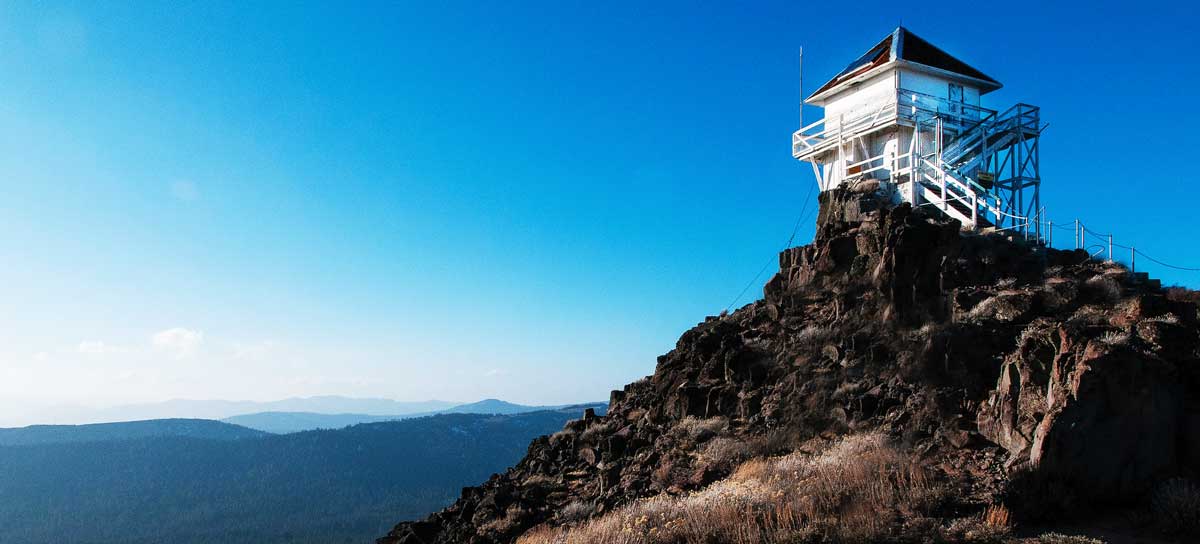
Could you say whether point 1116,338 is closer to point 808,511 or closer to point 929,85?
point 808,511

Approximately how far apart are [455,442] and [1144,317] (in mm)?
192585

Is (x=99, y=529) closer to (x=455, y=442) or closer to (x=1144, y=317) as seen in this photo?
(x=455, y=442)

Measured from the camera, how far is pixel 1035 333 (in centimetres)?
1273

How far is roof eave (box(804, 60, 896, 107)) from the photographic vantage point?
23756mm

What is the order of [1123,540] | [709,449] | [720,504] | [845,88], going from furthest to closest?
[845,88] → [709,449] → [720,504] → [1123,540]

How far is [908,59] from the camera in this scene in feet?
77.8

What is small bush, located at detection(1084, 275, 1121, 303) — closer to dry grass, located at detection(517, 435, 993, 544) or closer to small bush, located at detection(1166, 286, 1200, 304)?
small bush, located at detection(1166, 286, 1200, 304)

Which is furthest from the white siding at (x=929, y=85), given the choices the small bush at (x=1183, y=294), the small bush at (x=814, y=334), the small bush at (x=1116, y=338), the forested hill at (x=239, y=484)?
the forested hill at (x=239, y=484)

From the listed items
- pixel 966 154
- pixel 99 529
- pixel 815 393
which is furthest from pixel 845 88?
pixel 99 529

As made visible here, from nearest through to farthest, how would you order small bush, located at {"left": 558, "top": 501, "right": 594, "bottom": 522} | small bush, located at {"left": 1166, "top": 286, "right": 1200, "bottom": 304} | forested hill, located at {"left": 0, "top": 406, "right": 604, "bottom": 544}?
small bush, located at {"left": 558, "top": 501, "right": 594, "bottom": 522}, small bush, located at {"left": 1166, "top": 286, "right": 1200, "bottom": 304}, forested hill, located at {"left": 0, "top": 406, "right": 604, "bottom": 544}

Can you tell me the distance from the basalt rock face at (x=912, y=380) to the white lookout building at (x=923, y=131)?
66.7 inches

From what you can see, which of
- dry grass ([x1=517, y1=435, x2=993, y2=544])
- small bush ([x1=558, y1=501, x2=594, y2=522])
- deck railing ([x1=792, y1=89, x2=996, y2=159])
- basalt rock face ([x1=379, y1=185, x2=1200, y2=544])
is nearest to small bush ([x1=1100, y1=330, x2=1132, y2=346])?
basalt rock face ([x1=379, y1=185, x2=1200, y2=544])

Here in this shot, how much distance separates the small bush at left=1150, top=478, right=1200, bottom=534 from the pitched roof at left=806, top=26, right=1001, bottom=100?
16.5m

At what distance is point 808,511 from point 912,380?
5743mm
